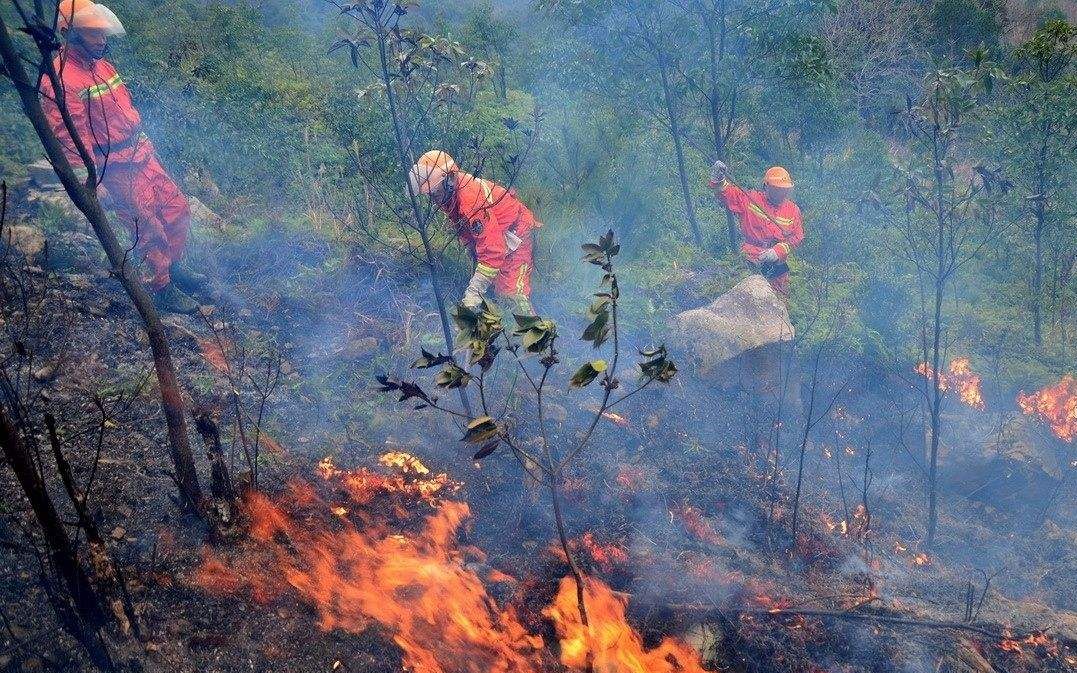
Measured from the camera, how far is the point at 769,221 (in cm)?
889

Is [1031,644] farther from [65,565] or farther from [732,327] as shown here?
[65,565]

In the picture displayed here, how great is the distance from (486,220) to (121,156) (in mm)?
3538

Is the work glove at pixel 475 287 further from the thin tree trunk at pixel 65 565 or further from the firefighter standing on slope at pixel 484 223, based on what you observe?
the thin tree trunk at pixel 65 565

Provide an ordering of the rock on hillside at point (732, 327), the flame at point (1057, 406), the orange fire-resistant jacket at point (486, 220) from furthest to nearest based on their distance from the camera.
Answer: the flame at point (1057, 406), the rock on hillside at point (732, 327), the orange fire-resistant jacket at point (486, 220)

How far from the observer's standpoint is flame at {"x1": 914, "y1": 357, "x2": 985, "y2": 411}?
26.2 feet

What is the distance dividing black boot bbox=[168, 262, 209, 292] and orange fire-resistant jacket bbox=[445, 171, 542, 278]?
3.08m

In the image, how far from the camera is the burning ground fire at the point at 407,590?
3797 millimetres

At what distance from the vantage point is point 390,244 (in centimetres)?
754

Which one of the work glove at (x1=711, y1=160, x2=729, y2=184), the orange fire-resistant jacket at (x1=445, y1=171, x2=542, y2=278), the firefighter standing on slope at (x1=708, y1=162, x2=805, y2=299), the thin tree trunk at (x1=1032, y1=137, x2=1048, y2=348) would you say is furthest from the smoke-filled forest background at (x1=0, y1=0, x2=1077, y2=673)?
the work glove at (x1=711, y1=160, x2=729, y2=184)

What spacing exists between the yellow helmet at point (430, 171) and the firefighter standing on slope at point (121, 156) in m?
2.53

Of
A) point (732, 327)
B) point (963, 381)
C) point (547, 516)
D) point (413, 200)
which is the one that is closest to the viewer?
point (413, 200)

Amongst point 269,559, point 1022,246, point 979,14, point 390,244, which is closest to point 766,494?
point 269,559

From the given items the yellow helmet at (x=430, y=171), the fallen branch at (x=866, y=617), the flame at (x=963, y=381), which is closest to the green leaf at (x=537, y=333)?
the fallen branch at (x=866, y=617)

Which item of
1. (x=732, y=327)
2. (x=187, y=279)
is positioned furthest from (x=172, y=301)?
(x=732, y=327)
